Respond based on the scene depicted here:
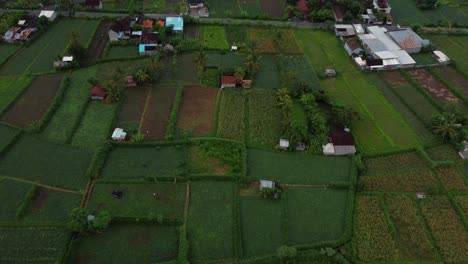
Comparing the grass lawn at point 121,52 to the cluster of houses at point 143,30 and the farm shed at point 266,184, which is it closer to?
the cluster of houses at point 143,30

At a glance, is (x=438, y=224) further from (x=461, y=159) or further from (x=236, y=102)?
(x=236, y=102)

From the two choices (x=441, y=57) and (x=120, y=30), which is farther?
(x=120, y=30)

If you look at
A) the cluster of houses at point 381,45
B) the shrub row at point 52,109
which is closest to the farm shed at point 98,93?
the shrub row at point 52,109

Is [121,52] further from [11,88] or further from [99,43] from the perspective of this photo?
[11,88]

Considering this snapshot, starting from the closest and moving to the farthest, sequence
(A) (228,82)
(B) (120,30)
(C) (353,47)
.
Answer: (A) (228,82)
(C) (353,47)
(B) (120,30)

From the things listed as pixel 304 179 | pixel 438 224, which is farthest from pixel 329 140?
pixel 438 224

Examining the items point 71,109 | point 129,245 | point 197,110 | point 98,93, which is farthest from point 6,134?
point 197,110
